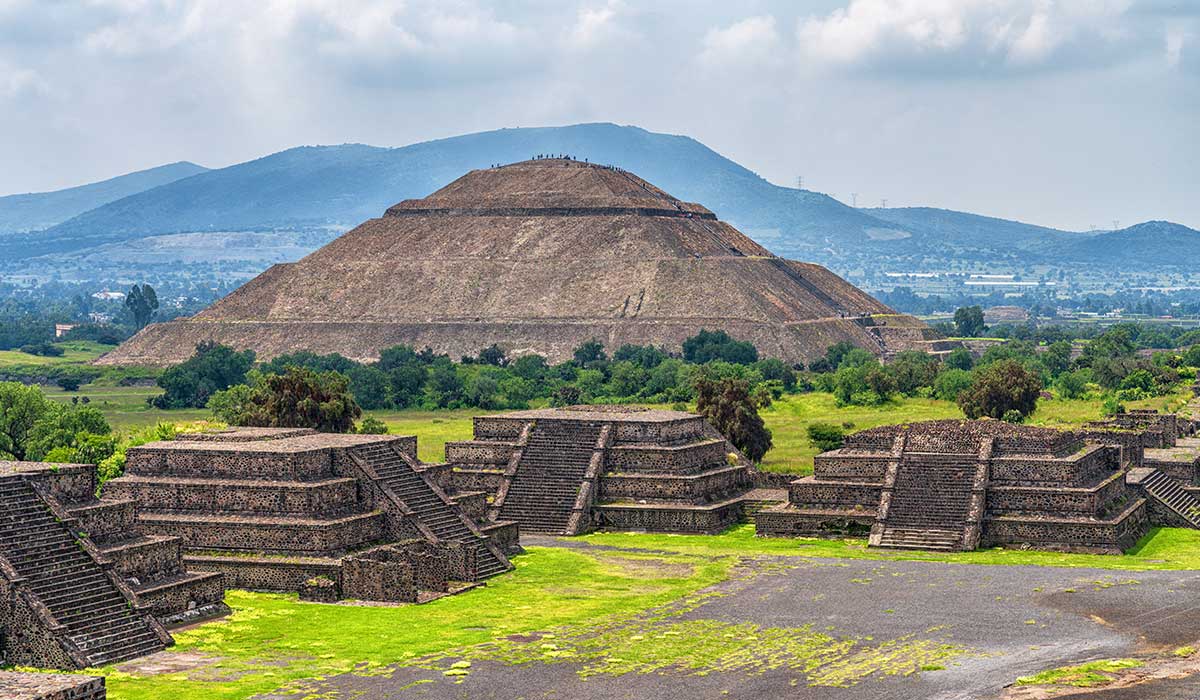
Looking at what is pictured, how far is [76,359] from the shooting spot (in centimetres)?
19475

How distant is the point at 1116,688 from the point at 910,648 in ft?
21.6

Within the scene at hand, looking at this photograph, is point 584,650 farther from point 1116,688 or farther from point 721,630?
point 1116,688

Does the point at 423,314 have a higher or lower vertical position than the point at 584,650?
higher

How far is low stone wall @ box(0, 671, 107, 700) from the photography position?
34.9 metres

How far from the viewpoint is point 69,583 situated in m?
46.3

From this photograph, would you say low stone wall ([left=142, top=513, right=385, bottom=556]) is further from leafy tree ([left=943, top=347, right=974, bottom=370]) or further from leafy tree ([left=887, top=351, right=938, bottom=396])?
leafy tree ([left=943, top=347, right=974, bottom=370])

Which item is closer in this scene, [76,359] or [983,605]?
[983,605]

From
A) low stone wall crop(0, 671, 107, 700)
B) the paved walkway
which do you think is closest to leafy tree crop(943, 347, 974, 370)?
the paved walkway

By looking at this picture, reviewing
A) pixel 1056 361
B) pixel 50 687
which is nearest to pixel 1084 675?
pixel 50 687

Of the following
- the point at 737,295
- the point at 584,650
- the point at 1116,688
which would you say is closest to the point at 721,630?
the point at 584,650

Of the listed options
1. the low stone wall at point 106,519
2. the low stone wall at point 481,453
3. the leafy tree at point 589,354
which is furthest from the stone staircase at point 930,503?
the leafy tree at point 589,354

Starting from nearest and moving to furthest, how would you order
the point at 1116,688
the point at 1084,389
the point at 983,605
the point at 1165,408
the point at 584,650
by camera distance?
the point at 1116,688
the point at 584,650
the point at 983,605
the point at 1165,408
the point at 1084,389

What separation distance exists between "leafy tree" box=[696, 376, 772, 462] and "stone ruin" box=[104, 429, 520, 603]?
27.5m

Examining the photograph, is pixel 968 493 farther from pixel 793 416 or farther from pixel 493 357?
pixel 493 357
